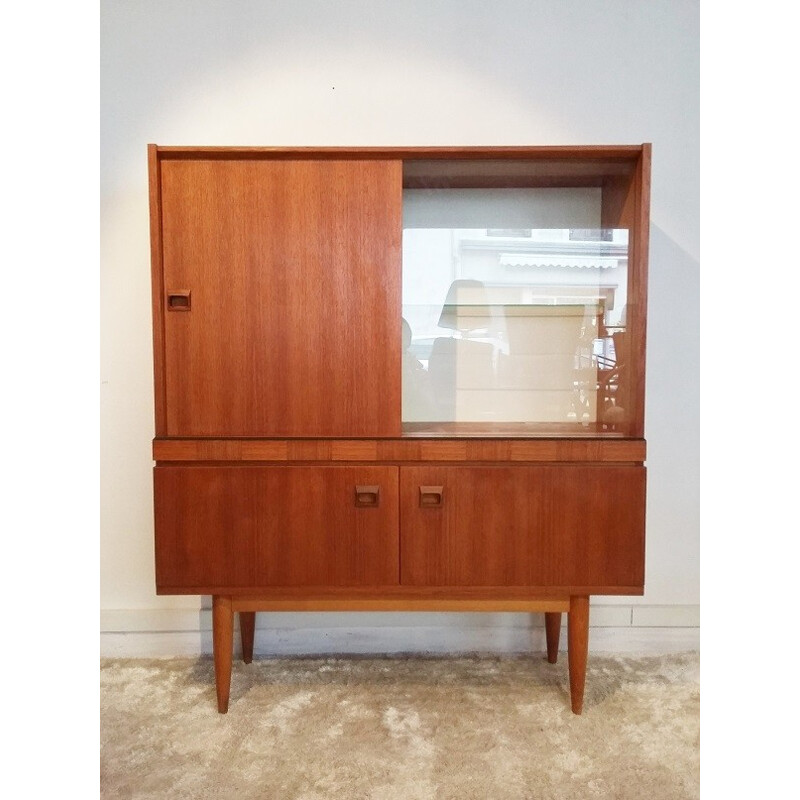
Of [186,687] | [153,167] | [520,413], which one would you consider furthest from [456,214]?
[186,687]

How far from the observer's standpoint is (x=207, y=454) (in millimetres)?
1505

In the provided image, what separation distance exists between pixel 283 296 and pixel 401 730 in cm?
117

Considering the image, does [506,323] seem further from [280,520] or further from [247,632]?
[247,632]

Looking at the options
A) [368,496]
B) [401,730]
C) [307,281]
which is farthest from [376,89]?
[401,730]

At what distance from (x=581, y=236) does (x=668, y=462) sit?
2.76ft

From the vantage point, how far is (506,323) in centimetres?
168

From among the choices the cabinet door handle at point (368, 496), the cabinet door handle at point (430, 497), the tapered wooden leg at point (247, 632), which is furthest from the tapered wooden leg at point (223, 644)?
the cabinet door handle at point (430, 497)

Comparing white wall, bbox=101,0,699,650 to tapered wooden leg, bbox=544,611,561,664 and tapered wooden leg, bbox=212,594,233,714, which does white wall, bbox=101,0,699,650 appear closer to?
tapered wooden leg, bbox=212,594,233,714

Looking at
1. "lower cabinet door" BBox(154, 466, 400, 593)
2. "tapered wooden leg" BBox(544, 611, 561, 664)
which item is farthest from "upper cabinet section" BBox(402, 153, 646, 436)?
"tapered wooden leg" BBox(544, 611, 561, 664)

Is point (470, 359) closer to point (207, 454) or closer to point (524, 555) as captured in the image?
point (524, 555)

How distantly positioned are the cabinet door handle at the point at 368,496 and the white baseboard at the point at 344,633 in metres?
0.63

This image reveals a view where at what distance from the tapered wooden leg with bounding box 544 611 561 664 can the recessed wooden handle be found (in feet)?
4.68

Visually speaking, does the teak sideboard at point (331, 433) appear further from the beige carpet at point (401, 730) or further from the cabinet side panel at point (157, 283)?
the beige carpet at point (401, 730)
